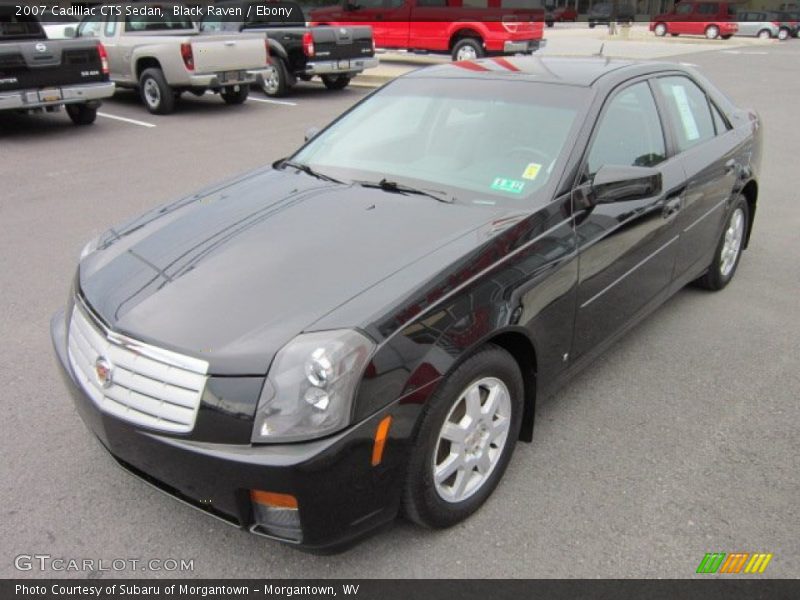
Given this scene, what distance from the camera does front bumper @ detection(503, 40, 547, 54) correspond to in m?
17.2

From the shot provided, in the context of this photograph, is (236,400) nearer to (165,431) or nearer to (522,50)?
(165,431)

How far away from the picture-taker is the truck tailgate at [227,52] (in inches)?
446

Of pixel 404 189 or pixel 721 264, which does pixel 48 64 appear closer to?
pixel 404 189

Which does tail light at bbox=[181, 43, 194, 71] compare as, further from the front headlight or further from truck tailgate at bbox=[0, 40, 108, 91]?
the front headlight

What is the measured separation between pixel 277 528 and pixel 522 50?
1736 centimetres

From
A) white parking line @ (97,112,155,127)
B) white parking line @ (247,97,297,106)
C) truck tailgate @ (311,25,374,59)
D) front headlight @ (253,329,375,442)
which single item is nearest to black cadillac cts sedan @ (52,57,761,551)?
front headlight @ (253,329,375,442)

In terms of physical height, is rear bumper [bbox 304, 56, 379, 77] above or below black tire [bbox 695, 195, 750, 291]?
above

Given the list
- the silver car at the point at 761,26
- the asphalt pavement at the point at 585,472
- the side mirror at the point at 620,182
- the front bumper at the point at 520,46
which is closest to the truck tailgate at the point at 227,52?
the asphalt pavement at the point at 585,472

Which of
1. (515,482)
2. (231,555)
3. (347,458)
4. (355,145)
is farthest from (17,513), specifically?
(355,145)

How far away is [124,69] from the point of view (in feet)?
40.5

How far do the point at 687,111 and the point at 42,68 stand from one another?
29.5 ft

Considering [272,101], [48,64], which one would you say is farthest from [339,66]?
[48,64]

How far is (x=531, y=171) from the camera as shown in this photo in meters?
3.09

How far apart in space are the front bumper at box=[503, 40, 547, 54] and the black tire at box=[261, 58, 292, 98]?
20.7ft
